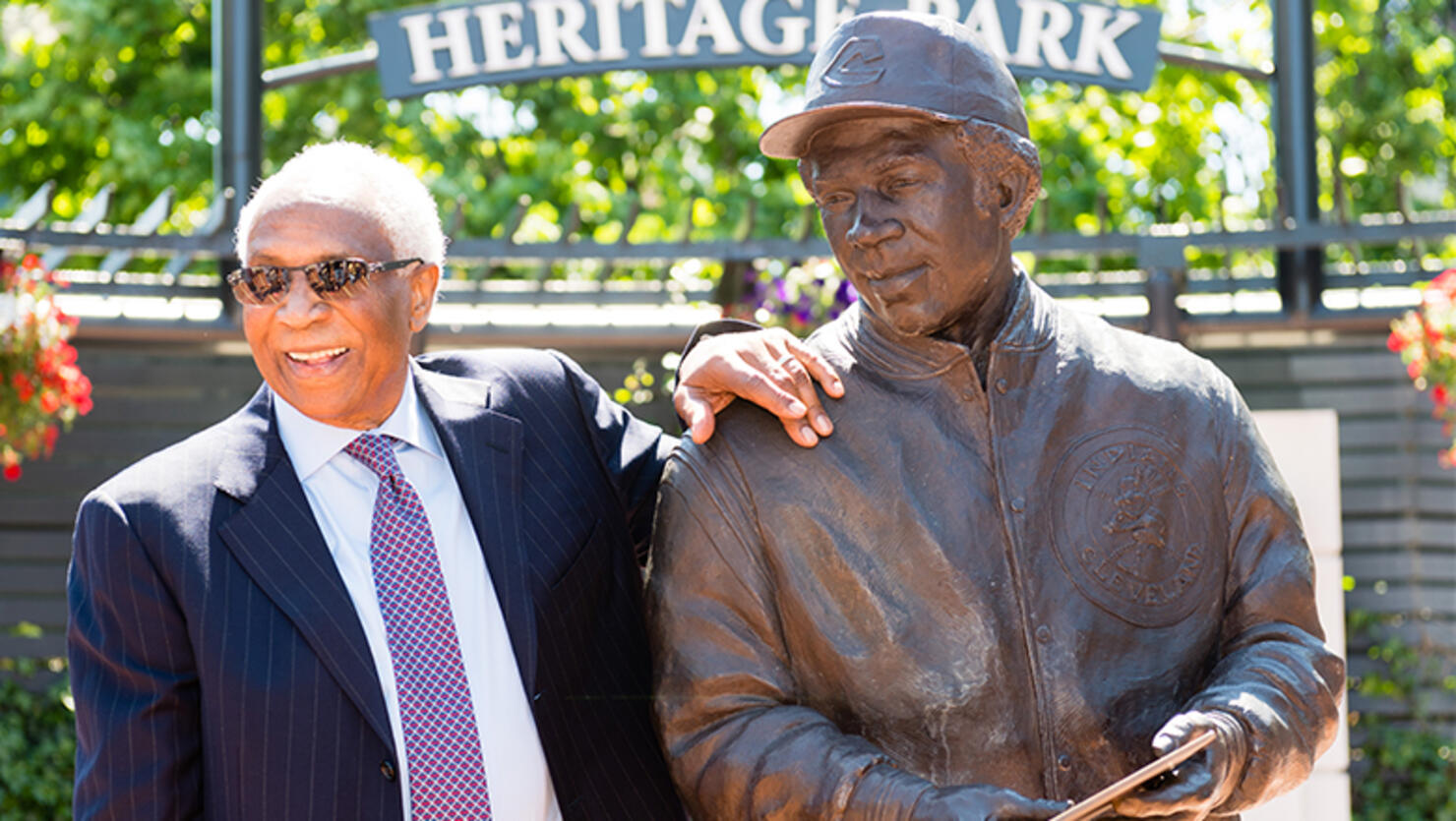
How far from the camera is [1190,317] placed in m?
6.86

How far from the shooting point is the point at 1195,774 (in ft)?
6.95

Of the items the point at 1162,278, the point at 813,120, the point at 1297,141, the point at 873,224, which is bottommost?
the point at 1162,278

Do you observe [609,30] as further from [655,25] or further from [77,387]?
[77,387]

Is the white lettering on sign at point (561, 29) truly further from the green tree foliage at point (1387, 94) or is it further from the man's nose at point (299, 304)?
the green tree foliage at point (1387, 94)

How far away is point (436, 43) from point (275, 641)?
15.4ft

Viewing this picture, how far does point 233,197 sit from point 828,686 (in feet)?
15.0

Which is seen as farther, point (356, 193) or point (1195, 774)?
point (356, 193)

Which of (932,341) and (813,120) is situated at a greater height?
(813,120)

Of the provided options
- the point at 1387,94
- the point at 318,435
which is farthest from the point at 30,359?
the point at 1387,94

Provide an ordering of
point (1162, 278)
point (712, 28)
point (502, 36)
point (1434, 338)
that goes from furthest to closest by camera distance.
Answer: point (502, 36) < point (712, 28) < point (1162, 278) < point (1434, 338)

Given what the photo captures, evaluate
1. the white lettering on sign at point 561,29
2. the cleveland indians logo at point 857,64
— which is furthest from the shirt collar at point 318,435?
the white lettering on sign at point 561,29

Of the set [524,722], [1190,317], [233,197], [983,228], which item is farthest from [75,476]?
[983,228]

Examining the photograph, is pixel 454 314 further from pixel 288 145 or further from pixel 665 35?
pixel 288 145

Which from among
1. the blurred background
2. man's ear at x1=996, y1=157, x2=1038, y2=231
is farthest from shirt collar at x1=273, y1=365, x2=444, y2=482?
the blurred background
